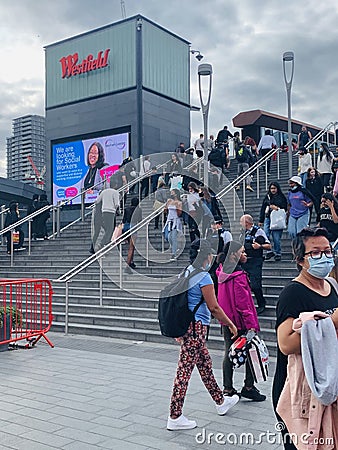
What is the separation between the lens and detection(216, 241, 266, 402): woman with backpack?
17.8 feet

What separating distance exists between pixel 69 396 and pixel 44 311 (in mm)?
4585

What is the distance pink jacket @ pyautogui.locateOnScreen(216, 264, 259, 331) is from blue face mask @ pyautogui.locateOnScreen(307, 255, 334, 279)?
2356 mm

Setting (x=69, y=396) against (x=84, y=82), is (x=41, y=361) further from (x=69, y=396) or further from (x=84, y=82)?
(x=84, y=82)

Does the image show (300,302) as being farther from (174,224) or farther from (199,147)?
(199,147)

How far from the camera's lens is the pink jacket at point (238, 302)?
213 inches

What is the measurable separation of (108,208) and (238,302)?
25.4 ft


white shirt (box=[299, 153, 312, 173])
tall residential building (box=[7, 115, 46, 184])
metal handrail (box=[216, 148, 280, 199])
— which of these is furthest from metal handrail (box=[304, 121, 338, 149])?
tall residential building (box=[7, 115, 46, 184])

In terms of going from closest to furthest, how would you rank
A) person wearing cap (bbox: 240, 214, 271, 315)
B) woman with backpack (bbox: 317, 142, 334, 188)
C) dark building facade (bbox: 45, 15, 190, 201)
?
person wearing cap (bbox: 240, 214, 271, 315) → woman with backpack (bbox: 317, 142, 334, 188) → dark building facade (bbox: 45, 15, 190, 201)

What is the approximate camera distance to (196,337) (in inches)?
195

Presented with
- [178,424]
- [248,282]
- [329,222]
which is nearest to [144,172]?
[329,222]

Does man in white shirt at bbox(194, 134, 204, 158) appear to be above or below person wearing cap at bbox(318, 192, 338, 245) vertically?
above

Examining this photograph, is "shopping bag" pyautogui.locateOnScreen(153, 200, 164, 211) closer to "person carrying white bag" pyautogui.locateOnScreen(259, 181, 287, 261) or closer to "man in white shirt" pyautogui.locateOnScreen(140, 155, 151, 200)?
"man in white shirt" pyautogui.locateOnScreen(140, 155, 151, 200)

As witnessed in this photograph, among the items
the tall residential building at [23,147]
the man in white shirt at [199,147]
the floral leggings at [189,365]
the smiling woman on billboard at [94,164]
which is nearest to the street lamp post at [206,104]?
the man in white shirt at [199,147]

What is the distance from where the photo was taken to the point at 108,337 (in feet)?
30.6
